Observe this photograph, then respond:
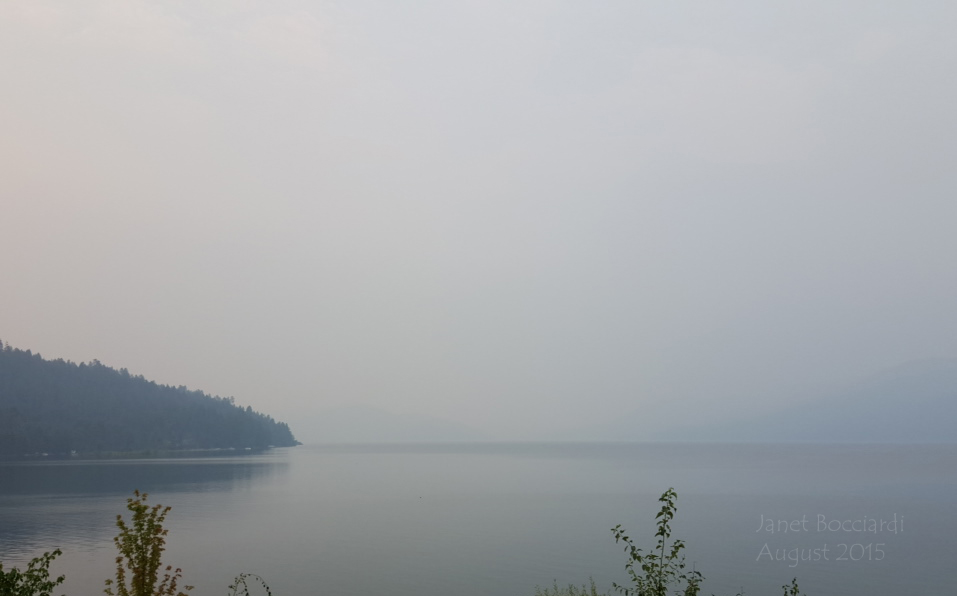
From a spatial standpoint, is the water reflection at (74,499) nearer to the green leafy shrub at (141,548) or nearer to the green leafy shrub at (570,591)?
the green leafy shrub at (570,591)

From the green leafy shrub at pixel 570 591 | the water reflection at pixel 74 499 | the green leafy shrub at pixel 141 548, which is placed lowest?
the water reflection at pixel 74 499

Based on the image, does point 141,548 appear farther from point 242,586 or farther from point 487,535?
point 487,535

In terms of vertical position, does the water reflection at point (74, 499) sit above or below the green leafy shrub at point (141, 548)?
below

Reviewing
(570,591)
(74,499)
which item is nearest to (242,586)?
(570,591)

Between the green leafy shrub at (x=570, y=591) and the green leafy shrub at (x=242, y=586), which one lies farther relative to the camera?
the green leafy shrub at (x=570, y=591)

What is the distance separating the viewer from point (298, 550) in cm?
4650

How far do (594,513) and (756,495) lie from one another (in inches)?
1216

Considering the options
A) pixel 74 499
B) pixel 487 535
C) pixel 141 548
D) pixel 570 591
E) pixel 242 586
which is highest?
pixel 141 548

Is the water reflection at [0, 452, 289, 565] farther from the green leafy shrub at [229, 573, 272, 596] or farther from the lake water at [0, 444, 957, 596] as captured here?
the green leafy shrub at [229, 573, 272, 596]

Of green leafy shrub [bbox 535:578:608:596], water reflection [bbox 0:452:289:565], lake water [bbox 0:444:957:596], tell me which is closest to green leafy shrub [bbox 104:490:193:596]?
green leafy shrub [bbox 535:578:608:596]

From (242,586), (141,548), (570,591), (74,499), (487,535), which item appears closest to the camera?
(141,548)

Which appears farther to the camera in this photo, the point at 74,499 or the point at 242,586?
the point at 74,499

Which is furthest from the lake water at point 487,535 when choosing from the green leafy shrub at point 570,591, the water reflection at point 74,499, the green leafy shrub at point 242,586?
the green leafy shrub at point 570,591

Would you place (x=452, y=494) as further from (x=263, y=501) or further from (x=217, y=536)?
(x=217, y=536)
